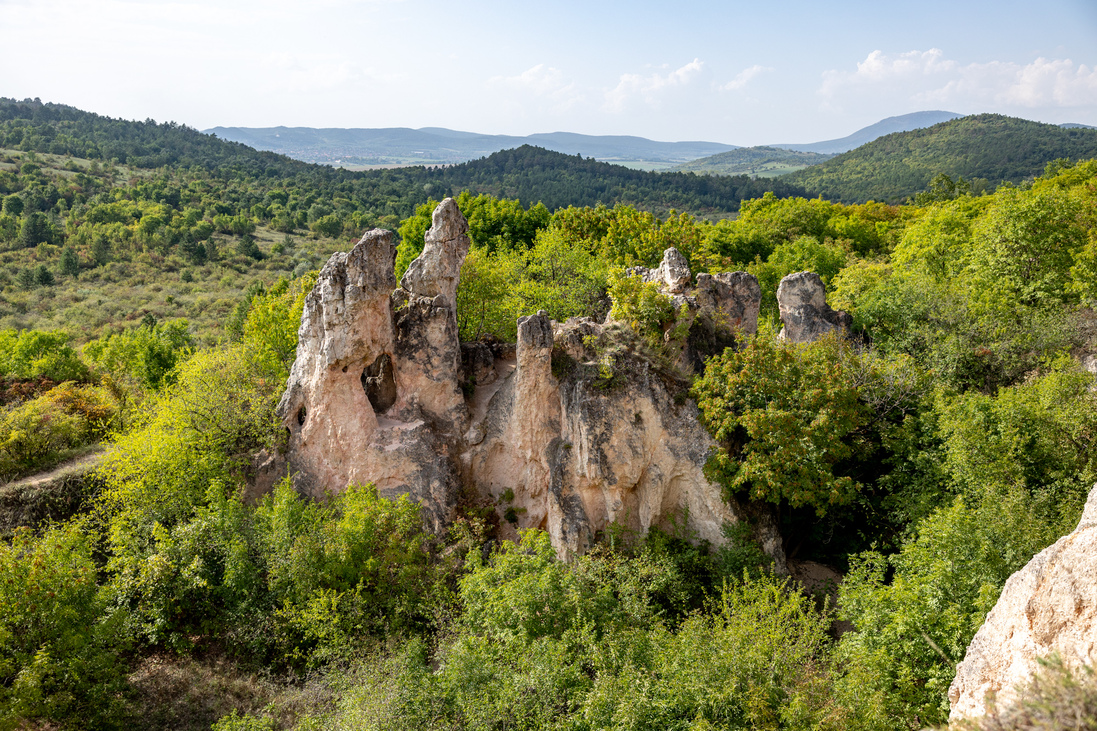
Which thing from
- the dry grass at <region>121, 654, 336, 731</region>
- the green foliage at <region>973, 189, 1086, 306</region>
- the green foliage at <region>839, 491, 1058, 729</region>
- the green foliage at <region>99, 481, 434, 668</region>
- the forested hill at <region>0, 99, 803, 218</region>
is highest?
the forested hill at <region>0, 99, 803, 218</region>

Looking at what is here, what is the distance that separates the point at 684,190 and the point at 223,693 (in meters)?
182

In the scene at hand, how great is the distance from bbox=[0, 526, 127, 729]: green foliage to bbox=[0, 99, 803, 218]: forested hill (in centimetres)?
11296

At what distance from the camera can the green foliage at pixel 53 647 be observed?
13875mm

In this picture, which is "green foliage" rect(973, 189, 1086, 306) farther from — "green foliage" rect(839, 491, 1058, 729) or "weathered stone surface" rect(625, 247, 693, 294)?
"green foliage" rect(839, 491, 1058, 729)

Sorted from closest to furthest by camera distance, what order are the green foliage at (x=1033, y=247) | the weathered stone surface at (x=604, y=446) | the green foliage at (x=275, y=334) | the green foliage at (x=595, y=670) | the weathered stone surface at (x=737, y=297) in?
the green foliage at (x=595, y=670)
the weathered stone surface at (x=604, y=446)
the weathered stone surface at (x=737, y=297)
the green foliage at (x=275, y=334)
the green foliage at (x=1033, y=247)

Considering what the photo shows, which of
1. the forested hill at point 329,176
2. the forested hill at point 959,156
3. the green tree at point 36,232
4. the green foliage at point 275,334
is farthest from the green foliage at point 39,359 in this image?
the forested hill at point 959,156

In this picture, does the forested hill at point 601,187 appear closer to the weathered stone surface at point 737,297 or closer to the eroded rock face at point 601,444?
the weathered stone surface at point 737,297

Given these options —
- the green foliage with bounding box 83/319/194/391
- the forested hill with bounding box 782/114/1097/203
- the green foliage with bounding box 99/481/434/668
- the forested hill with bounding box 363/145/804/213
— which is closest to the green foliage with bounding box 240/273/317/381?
the green foliage with bounding box 83/319/194/391

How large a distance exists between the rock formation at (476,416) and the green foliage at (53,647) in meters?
8.18

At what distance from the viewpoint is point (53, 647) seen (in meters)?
14.8

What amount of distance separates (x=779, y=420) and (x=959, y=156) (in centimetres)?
18900

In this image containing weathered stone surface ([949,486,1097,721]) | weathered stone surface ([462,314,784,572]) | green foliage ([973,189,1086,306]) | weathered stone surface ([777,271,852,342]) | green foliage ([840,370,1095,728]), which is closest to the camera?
weathered stone surface ([949,486,1097,721])

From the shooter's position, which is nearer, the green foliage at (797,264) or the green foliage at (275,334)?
the green foliage at (275,334)

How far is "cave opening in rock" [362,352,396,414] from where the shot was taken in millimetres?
24297
